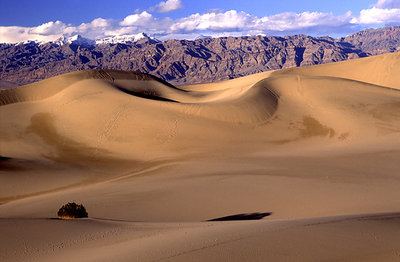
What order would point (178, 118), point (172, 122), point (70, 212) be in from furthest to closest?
point (178, 118), point (172, 122), point (70, 212)

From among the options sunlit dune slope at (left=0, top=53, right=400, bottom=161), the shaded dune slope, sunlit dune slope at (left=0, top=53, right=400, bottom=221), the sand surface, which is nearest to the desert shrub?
the sand surface

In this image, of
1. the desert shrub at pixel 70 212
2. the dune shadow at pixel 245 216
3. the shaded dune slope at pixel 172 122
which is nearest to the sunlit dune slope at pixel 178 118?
the shaded dune slope at pixel 172 122

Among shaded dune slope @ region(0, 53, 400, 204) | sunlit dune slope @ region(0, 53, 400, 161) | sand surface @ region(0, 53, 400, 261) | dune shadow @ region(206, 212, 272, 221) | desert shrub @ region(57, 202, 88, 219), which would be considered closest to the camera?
sand surface @ region(0, 53, 400, 261)

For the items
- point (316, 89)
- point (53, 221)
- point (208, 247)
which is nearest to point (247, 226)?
point (208, 247)

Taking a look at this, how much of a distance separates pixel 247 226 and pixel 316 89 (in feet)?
112

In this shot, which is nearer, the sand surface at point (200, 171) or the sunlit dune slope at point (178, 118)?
the sand surface at point (200, 171)

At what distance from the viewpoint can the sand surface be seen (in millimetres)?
6574

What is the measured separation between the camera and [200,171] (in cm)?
1847

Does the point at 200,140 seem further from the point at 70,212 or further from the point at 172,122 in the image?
the point at 70,212

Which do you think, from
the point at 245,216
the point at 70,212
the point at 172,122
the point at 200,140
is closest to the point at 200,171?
the point at 245,216

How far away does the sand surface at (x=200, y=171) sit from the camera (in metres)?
6.57

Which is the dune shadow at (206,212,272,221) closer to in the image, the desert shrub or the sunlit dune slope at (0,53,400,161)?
the desert shrub

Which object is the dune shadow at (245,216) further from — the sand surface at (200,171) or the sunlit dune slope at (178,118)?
the sunlit dune slope at (178,118)

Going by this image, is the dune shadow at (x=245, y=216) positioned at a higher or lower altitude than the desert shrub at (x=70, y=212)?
lower
